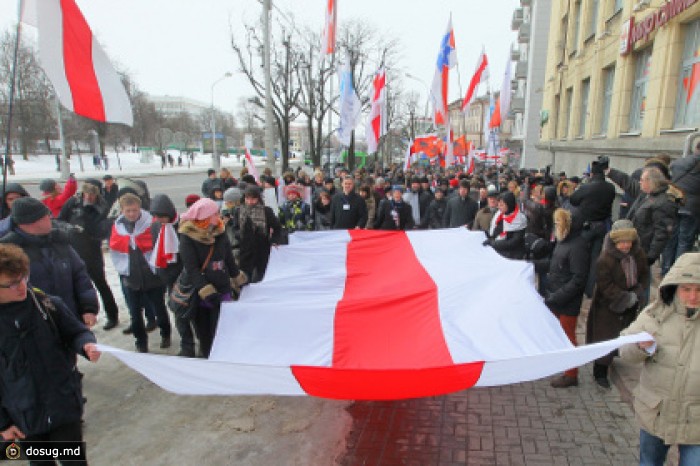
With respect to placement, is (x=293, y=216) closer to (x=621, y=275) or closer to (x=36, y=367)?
(x=621, y=275)

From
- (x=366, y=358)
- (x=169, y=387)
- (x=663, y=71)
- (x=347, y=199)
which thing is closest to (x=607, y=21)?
(x=663, y=71)

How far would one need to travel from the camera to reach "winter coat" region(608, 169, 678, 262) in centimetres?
449

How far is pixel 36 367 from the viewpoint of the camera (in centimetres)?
230

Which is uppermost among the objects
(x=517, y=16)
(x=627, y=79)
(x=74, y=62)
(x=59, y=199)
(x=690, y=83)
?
(x=517, y=16)

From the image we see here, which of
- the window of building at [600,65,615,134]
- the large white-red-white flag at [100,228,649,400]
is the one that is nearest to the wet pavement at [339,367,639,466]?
the large white-red-white flag at [100,228,649,400]

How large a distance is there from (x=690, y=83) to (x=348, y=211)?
24.9ft

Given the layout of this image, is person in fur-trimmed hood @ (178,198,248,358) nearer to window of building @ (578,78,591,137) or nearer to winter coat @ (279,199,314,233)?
winter coat @ (279,199,314,233)

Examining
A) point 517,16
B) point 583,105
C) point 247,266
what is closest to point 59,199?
point 247,266

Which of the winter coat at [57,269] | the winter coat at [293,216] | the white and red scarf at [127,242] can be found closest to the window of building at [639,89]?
→ the winter coat at [293,216]

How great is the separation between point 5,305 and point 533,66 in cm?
3035

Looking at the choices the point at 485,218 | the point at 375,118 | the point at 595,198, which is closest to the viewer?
the point at 595,198

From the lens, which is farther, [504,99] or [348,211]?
[504,99]

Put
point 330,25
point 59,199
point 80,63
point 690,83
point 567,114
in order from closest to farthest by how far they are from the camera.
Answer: point 80,63 → point 59,199 → point 690,83 → point 330,25 → point 567,114

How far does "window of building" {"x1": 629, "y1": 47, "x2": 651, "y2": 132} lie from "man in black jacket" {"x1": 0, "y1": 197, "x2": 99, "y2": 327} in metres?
12.4
